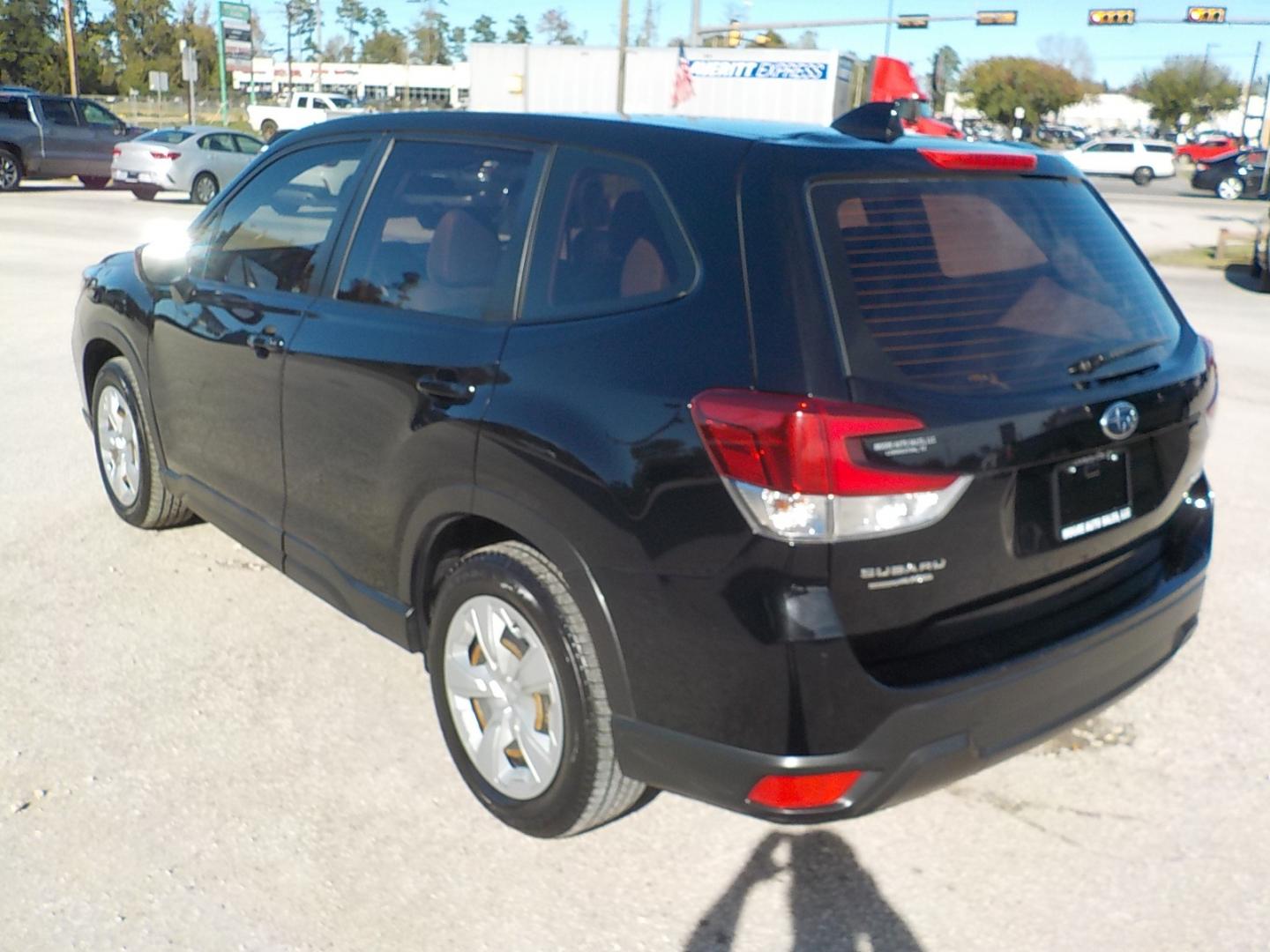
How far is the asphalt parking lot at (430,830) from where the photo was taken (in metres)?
2.94

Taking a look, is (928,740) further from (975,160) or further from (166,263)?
(166,263)

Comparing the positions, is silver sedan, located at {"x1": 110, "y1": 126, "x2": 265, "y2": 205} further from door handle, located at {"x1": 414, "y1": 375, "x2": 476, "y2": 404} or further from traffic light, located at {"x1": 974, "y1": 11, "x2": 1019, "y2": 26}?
traffic light, located at {"x1": 974, "y1": 11, "x2": 1019, "y2": 26}

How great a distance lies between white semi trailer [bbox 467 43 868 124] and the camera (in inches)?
1483

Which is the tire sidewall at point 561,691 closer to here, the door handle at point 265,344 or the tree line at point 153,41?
the door handle at point 265,344

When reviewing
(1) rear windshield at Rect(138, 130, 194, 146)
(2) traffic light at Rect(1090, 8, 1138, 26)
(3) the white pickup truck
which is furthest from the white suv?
(1) rear windshield at Rect(138, 130, 194, 146)

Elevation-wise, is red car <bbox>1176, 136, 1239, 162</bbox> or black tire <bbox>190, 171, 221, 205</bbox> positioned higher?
black tire <bbox>190, 171, 221, 205</bbox>

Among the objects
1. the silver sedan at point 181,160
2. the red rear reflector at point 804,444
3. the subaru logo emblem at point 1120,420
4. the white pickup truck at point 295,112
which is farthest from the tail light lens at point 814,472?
the white pickup truck at point 295,112

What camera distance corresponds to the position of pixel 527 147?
337 cm

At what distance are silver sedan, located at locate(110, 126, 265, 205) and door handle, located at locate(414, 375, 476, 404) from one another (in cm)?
2268

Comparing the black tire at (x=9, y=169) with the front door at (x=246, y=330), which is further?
the black tire at (x=9, y=169)

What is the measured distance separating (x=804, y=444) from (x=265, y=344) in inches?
84.6

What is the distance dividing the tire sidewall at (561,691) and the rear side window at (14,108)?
2611 centimetres

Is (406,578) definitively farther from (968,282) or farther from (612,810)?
(968,282)

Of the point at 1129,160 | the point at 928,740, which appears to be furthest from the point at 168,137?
the point at 1129,160
